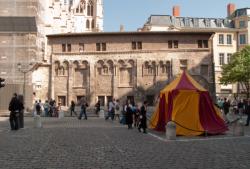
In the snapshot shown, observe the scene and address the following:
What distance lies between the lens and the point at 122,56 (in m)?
53.5

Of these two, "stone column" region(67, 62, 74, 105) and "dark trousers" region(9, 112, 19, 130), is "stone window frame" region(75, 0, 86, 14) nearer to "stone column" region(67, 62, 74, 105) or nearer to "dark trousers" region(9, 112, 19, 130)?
"stone column" region(67, 62, 74, 105)

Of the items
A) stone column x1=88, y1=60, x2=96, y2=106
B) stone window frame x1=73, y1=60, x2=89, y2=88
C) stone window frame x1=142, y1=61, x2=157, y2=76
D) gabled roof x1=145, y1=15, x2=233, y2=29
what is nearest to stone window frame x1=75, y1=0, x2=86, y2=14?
gabled roof x1=145, y1=15, x2=233, y2=29

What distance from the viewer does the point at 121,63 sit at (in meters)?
53.8

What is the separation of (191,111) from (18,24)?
27.0m

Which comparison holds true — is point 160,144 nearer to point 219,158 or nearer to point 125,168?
point 219,158

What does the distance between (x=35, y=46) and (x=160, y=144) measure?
28695 mm

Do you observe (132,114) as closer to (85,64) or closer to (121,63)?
(121,63)

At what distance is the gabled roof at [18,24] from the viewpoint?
40.4 metres

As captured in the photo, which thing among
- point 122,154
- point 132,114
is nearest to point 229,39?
point 132,114

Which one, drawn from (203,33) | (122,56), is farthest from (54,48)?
(203,33)

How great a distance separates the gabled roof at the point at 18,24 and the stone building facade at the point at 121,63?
476 inches

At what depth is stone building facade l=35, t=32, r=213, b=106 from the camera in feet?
174

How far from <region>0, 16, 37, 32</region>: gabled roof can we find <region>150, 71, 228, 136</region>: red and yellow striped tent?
2476 centimetres

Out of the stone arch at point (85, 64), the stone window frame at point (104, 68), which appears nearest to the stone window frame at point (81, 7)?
the stone arch at point (85, 64)
